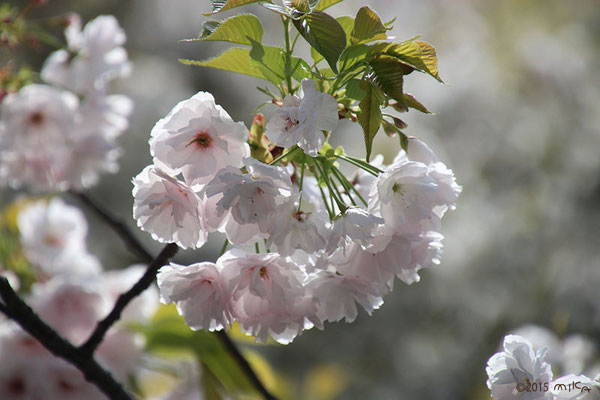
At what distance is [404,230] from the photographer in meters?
0.62

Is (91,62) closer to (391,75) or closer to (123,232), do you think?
(123,232)

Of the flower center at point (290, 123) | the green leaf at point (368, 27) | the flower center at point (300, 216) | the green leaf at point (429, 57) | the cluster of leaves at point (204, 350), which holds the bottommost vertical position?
the cluster of leaves at point (204, 350)

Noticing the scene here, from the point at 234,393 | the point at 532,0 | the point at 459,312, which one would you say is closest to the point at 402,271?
the point at 234,393

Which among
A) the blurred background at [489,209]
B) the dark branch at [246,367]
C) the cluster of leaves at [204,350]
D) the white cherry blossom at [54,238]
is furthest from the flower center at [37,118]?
the blurred background at [489,209]

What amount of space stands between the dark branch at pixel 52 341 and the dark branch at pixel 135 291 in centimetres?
1

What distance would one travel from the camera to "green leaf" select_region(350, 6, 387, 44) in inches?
21.9

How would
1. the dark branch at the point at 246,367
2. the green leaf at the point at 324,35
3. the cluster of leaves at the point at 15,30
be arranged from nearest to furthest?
the green leaf at the point at 324,35, the dark branch at the point at 246,367, the cluster of leaves at the point at 15,30

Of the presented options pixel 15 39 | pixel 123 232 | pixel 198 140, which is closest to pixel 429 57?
pixel 198 140

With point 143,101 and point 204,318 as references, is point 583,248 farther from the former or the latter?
point 143,101

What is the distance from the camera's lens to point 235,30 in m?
0.61

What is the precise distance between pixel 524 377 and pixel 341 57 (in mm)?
377

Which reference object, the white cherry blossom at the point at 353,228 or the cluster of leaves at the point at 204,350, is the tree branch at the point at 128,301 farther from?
the white cherry blossom at the point at 353,228

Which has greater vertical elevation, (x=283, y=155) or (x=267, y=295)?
(x=283, y=155)

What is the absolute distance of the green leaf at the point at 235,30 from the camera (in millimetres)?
594
